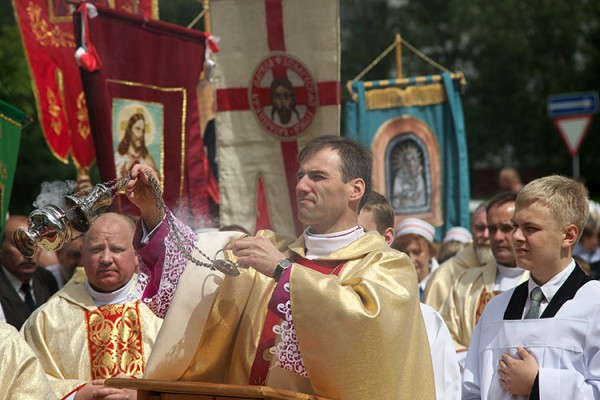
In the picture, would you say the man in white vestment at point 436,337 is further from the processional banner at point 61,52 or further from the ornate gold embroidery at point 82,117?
the ornate gold embroidery at point 82,117

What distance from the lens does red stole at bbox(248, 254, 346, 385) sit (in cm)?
414

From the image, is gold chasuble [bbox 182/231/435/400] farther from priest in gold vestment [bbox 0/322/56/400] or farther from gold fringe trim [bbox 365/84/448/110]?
gold fringe trim [bbox 365/84/448/110]

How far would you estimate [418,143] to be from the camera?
1018cm

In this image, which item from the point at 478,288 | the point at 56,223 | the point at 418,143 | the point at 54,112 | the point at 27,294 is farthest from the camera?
the point at 418,143

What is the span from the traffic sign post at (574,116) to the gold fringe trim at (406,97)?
3.11 metres

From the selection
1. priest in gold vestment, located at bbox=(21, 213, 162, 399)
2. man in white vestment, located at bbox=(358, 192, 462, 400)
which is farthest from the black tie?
man in white vestment, located at bbox=(358, 192, 462, 400)

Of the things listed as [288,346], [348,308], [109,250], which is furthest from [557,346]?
[109,250]

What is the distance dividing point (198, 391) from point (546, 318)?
59.8 inches

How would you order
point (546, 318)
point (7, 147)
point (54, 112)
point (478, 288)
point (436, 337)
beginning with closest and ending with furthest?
point (546, 318), point (436, 337), point (7, 147), point (478, 288), point (54, 112)

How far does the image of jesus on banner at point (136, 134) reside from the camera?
22.6 feet

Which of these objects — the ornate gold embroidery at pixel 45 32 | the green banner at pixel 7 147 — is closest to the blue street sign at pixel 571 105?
the ornate gold embroidery at pixel 45 32

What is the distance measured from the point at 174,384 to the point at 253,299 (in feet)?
1.99

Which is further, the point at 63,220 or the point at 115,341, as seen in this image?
the point at 115,341

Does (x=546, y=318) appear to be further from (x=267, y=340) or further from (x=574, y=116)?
(x=574, y=116)
